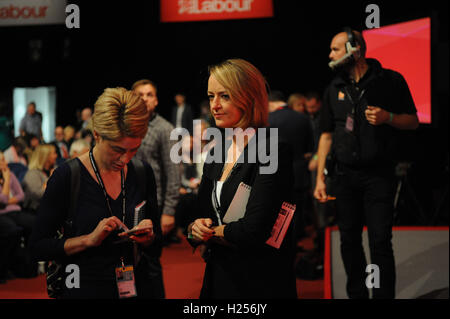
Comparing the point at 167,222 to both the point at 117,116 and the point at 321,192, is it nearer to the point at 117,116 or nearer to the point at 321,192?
the point at 321,192

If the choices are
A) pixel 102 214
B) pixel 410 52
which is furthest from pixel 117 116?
pixel 410 52

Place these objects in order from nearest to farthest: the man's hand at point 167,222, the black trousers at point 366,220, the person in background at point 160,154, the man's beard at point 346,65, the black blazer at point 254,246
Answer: the black blazer at point 254,246
the man's beard at point 346,65
the black trousers at point 366,220
the man's hand at point 167,222
the person in background at point 160,154

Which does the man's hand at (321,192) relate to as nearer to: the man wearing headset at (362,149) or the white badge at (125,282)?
the man wearing headset at (362,149)

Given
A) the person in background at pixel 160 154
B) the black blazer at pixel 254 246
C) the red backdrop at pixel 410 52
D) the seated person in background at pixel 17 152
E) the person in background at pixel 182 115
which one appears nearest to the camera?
the black blazer at pixel 254 246

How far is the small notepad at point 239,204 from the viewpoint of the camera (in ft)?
5.61

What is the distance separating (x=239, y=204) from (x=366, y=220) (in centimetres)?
179

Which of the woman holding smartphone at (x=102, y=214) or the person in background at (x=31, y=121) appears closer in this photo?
the woman holding smartphone at (x=102, y=214)

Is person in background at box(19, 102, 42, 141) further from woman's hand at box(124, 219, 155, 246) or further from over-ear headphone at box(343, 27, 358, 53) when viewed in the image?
woman's hand at box(124, 219, 155, 246)

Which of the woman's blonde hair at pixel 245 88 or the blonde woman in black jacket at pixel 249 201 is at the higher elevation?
the woman's blonde hair at pixel 245 88

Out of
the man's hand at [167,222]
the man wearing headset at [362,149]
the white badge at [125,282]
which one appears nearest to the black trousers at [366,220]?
the man wearing headset at [362,149]

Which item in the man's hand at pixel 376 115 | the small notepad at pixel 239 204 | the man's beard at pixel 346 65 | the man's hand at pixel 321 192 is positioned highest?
the man's beard at pixel 346 65

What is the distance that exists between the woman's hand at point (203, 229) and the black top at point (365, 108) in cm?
172
